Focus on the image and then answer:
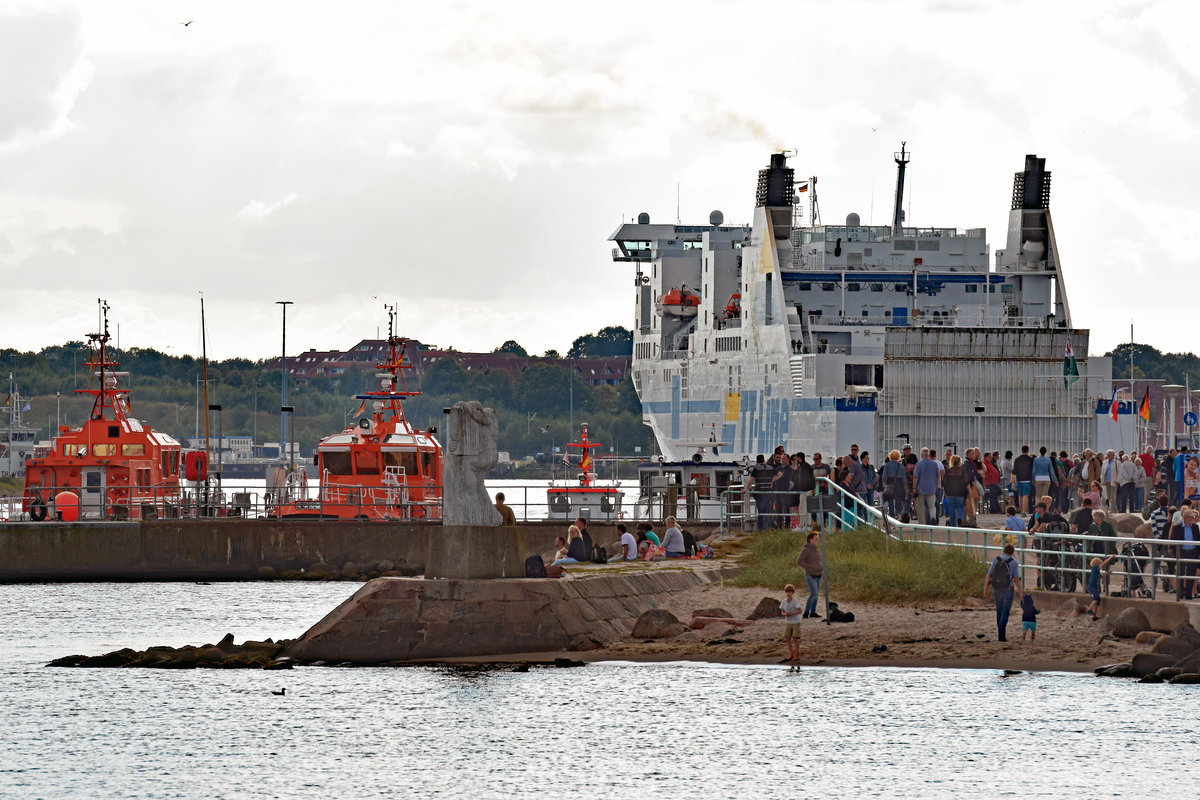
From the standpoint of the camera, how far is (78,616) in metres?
44.4

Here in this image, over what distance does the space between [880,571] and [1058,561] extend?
4.39 m

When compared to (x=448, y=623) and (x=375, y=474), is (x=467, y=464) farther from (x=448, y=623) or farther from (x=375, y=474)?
(x=375, y=474)

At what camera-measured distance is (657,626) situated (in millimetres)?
32969

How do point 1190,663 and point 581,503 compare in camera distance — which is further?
point 581,503

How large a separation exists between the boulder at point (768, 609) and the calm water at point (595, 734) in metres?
2.94

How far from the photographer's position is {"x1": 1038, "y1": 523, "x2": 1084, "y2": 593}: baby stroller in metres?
30.2

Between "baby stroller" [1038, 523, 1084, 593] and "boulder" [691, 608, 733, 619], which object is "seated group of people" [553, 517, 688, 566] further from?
"baby stroller" [1038, 523, 1084, 593]

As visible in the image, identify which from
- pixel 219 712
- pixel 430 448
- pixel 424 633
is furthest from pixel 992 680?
pixel 430 448

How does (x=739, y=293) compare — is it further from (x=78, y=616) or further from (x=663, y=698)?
(x=663, y=698)

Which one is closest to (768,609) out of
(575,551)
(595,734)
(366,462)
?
(575,551)

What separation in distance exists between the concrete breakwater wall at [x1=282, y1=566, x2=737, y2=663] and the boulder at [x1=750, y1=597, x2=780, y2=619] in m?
3.08

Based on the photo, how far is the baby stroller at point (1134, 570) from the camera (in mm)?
29109

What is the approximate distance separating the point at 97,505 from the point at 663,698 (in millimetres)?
30110

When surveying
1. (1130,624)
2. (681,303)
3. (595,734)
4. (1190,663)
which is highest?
(681,303)
